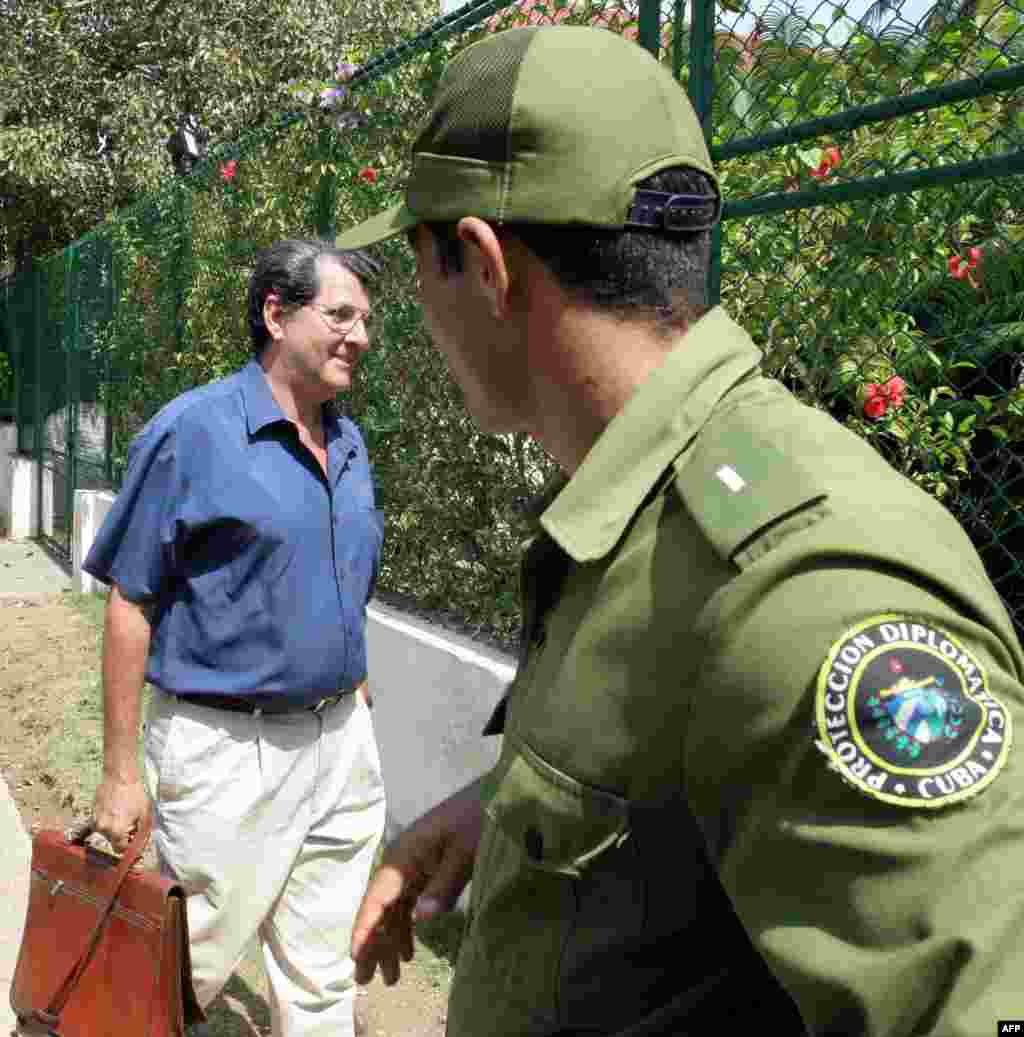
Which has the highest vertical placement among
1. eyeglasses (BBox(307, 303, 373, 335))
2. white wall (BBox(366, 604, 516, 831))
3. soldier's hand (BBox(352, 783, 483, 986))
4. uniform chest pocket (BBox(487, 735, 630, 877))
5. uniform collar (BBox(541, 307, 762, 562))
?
uniform collar (BBox(541, 307, 762, 562))

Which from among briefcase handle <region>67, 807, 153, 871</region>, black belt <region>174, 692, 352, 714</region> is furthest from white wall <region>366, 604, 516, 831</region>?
briefcase handle <region>67, 807, 153, 871</region>

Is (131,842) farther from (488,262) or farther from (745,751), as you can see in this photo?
(745,751)

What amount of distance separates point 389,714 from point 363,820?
4.51 ft

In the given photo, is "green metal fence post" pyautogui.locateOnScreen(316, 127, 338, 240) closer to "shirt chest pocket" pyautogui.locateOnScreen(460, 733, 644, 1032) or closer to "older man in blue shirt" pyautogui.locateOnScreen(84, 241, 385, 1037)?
"older man in blue shirt" pyautogui.locateOnScreen(84, 241, 385, 1037)

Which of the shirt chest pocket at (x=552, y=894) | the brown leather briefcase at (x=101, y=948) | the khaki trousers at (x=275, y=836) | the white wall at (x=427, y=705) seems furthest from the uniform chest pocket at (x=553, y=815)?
the white wall at (x=427, y=705)

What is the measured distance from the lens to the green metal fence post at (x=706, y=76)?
3012mm

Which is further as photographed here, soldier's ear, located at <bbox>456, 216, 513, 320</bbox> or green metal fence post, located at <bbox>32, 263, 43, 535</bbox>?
green metal fence post, located at <bbox>32, 263, 43, 535</bbox>

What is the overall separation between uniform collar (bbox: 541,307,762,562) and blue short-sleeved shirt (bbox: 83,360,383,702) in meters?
1.90

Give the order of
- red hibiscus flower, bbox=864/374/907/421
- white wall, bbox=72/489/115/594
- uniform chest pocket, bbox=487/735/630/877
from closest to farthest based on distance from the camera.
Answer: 1. uniform chest pocket, bbox=487/735/630/877
2. red hibiscus flower, bbox=864/374/907/421
3. white wall, bbox=72/489/115/594

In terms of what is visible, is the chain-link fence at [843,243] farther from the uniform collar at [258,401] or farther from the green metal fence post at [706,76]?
the uniform collar at [258,401]

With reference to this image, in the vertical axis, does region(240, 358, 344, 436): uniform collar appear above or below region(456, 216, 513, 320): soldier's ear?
below

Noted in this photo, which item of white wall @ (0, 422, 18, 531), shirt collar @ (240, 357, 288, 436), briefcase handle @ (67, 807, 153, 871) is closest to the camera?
briefcase handle @ (67, 807, 153, 871)

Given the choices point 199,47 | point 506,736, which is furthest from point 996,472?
point 199,47

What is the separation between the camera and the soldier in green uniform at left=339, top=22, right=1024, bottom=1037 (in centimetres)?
91
